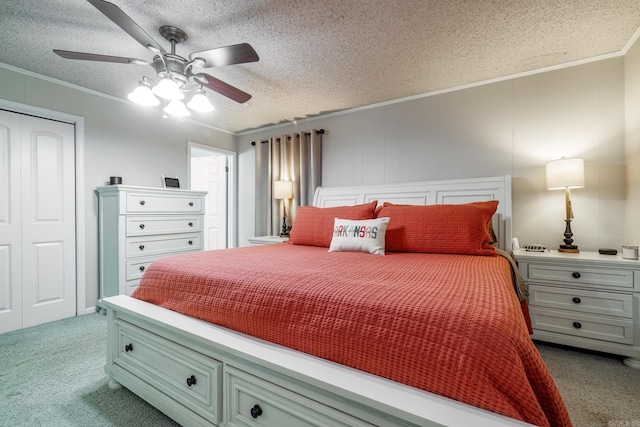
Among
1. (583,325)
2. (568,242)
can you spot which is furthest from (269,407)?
(568,242)

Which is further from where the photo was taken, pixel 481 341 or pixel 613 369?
pixel 613 369

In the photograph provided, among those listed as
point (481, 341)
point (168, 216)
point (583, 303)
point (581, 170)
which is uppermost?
point (581, 170)

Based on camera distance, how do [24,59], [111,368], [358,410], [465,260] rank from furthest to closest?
[24,59] < [465,260] < [111,368] < [358,410]

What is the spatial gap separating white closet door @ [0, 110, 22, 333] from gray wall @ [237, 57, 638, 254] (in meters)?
3.36

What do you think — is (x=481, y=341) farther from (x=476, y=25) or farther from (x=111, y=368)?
(x=476, y=25)

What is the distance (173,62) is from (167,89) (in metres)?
0.23

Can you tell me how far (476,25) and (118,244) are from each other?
358 cm

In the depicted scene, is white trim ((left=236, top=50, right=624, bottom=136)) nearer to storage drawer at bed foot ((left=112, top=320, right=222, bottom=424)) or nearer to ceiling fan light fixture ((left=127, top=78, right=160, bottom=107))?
ceiling fan light fixture ((left=127, top=78, right=160, bottom=107))

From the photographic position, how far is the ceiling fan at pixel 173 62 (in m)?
1.68

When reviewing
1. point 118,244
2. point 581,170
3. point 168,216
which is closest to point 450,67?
point 581,170

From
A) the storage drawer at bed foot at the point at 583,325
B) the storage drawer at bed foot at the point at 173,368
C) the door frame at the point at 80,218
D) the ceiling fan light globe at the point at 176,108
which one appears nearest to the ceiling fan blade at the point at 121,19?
the ceiling fan light globe at the point at 176,108

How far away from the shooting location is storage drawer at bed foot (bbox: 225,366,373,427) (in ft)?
3.10

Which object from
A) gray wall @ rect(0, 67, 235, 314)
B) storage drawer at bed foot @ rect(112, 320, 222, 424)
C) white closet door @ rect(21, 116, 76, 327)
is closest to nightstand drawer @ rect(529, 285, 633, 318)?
storage drawer at bed foot @ rect(112, 320, 222, 424)

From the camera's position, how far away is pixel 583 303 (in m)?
2.05
